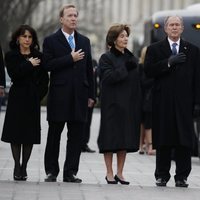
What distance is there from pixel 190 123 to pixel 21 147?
212cm

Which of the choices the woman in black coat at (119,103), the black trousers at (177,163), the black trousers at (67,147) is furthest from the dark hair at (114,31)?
the black trousers at (177,163)

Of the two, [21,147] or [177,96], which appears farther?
[21,147]

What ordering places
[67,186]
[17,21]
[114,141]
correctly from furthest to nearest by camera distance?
[17,21], [114,141], [67,186]

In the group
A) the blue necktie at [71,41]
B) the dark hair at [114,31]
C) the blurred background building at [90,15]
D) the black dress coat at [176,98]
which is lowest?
the blurred background building at [90,15]

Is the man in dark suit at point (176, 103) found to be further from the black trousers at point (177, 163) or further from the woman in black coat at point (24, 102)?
the woman in black coat at point (24, 102)

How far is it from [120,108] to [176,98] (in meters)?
0.67

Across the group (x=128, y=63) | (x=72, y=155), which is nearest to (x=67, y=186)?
(x=72, y=155)

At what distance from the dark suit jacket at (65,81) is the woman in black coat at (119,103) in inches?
8.1

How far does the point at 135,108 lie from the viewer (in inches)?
562

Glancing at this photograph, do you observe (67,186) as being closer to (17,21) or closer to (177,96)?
(177,96)

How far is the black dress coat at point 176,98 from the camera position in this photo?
13.9 metres

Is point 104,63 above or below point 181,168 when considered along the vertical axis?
above

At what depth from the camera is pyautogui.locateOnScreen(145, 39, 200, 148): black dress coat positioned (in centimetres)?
1394

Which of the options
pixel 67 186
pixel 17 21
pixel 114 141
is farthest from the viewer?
pixel 17 21
